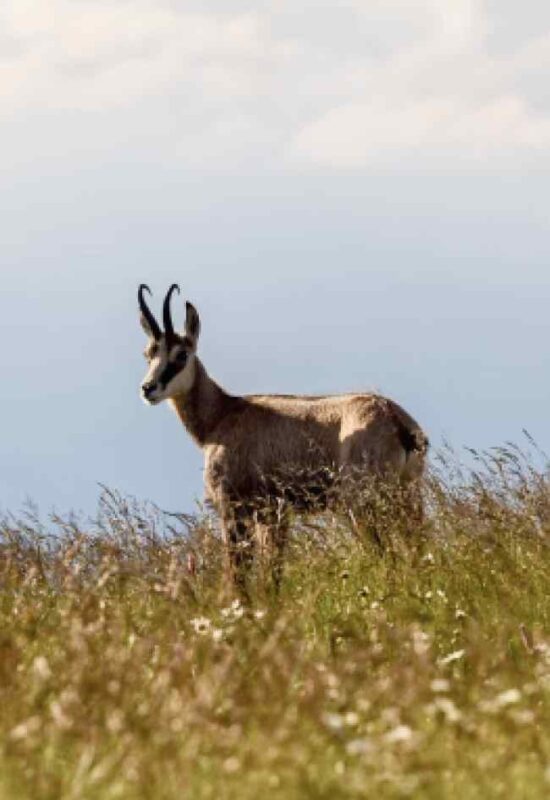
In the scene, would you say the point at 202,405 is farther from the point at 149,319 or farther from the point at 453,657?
the point at 453,657

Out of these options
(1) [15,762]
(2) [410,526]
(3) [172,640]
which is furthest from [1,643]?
(2) [410,526]

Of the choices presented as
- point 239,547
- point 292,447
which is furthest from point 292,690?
point 292,447

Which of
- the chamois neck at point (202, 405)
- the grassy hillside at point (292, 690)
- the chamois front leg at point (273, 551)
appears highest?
the chamois neck at point (202, 405)

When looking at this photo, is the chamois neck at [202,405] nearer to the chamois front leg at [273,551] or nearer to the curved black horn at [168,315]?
the curved black horn at [168,315]

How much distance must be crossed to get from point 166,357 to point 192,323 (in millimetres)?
498

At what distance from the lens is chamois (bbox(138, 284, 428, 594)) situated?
43.0 feet

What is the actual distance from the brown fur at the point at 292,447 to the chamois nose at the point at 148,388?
1.82 ft

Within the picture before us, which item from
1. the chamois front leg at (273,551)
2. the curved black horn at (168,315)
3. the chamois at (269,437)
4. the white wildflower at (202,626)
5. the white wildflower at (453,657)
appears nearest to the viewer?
the white wildflower at (453,657)

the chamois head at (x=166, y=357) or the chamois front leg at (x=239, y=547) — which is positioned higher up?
the chamois head at (x=166, y=357)

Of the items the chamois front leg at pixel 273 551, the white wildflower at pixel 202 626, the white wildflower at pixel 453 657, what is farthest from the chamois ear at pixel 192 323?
the white wildflower at pixel 453 657

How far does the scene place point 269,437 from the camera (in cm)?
1402

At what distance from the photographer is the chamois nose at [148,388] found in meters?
15.1

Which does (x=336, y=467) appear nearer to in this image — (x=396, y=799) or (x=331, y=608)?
(x=331, y=608)

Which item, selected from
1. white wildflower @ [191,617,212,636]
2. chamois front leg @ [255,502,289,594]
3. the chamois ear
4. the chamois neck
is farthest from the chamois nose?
white wildflower @ [191,617,212,636]
